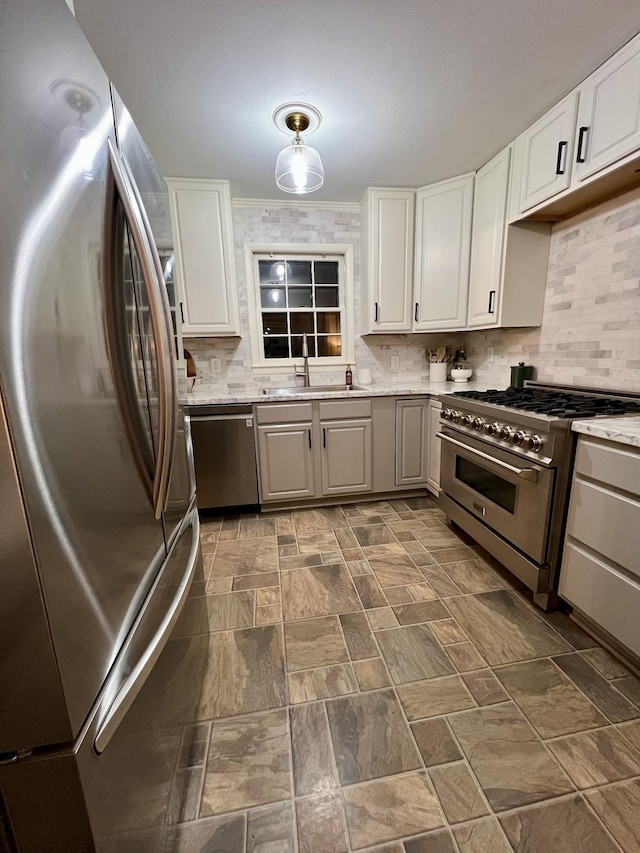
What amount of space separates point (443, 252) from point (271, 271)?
4.76ft

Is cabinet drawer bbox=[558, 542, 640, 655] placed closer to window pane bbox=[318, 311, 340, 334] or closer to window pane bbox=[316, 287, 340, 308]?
window pane bbox=[318, 311, 340, 334]

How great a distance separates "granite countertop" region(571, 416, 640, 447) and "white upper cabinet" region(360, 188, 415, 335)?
180 centimetres

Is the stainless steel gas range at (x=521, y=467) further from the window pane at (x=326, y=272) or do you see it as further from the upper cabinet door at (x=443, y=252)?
the window pane at (x=326, y=272)

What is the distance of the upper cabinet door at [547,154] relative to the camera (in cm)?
186

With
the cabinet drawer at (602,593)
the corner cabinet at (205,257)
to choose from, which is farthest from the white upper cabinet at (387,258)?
the cabinet drawer at (602,593)

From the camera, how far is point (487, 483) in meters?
2.07

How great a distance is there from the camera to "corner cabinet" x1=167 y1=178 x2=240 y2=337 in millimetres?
2643

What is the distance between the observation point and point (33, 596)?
456 mm

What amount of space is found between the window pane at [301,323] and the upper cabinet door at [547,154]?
1.76 metres

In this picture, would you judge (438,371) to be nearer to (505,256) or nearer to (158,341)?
(505,256)

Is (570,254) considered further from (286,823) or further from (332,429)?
(286,823)

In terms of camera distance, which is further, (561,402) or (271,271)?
(271,271)

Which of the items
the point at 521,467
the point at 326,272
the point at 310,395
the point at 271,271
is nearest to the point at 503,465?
the point at 521,467

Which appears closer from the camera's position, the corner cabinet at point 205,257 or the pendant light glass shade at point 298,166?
the pendant light glass shade at point 298,166
